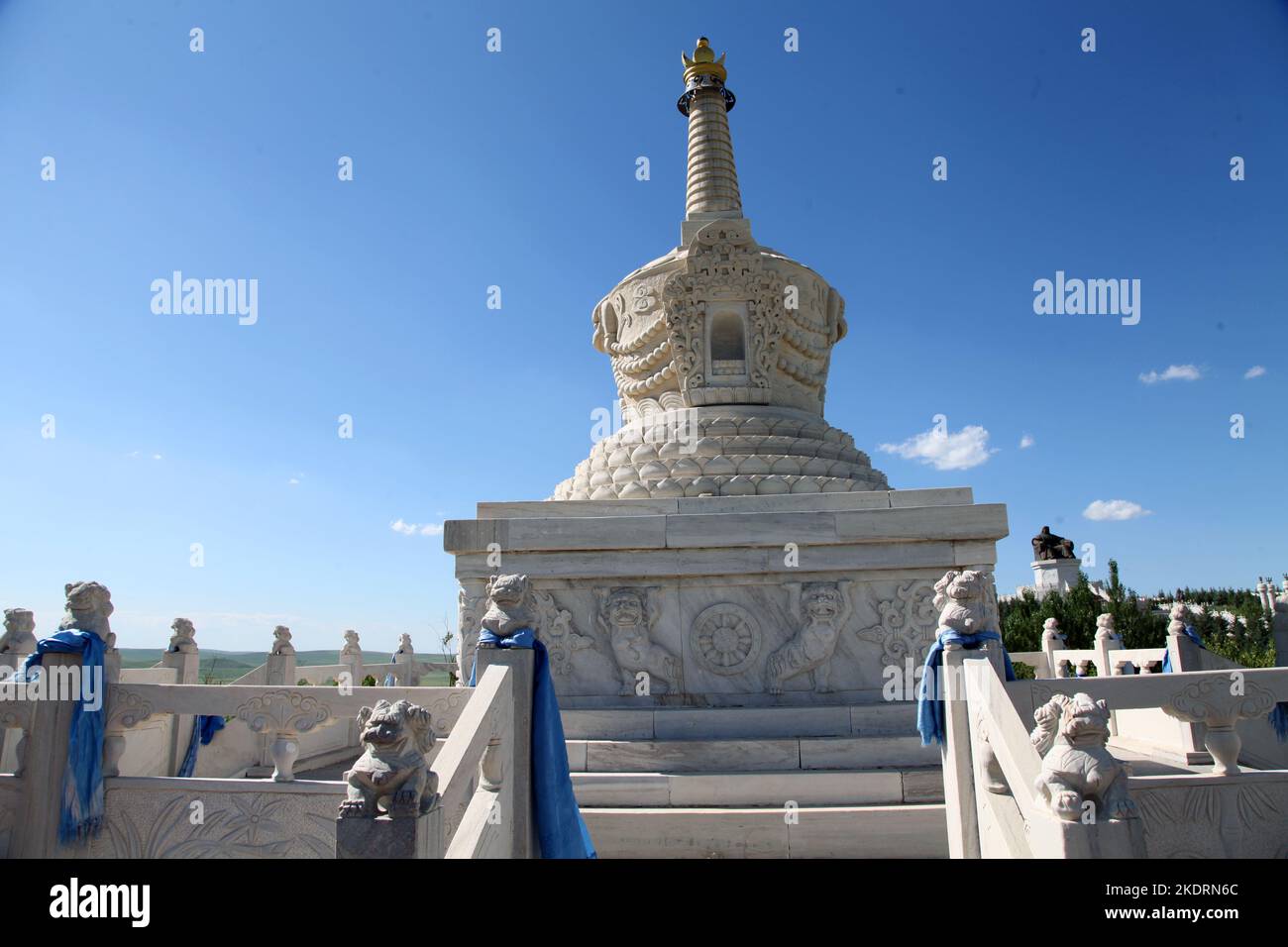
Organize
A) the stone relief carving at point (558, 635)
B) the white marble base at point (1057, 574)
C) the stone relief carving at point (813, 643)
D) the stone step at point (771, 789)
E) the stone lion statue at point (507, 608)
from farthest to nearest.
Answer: the white marble base at point (1057, 574) < the stone relief carving at point (558, 635) < the stone relief carving at point (813, 643) < the stone step at point (771, 789) < the stone lion statue at point (507, 608)

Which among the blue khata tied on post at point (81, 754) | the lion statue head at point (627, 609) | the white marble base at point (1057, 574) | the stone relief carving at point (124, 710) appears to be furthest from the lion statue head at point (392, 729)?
the white marble base at point (1057, 574)

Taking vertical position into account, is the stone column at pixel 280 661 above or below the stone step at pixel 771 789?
above

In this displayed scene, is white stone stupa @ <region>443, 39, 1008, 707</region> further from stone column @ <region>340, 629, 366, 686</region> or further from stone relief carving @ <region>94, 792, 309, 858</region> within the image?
stone column @ <region>340, 629, 366, 686</region>

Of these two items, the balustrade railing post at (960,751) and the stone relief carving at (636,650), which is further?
the stone relief carving at (636,650)

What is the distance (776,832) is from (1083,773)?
3.70 metres

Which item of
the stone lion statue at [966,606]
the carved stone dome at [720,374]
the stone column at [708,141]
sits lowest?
the stone lion statue at [966,606]

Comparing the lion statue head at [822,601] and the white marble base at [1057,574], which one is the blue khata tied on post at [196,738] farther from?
the white marble base at [1057,574]

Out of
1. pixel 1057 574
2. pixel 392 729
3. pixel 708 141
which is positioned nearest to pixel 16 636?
pixel 392 729

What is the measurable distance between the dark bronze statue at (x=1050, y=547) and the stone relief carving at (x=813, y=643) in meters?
36.4

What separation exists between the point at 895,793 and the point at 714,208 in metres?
12.2

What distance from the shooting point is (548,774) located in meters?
5.20

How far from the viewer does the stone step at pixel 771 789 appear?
6.82 metres

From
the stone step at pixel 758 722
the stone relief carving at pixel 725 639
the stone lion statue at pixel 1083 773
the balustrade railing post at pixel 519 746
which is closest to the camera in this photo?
the stone lion statue at pixel 1083 773
